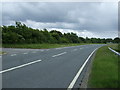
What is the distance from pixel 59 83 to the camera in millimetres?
7930

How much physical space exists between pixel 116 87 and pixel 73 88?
5.02 ft

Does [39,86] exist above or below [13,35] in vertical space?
below

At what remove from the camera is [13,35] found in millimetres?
49469

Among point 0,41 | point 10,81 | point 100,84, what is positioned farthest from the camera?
point 0,41

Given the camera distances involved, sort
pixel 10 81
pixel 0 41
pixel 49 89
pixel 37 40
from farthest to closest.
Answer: pixel 37 40 < pixel 0 41 < pixel 10 81 < pixel 49 89

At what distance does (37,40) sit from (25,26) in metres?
5.71

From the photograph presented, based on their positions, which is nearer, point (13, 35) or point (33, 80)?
point (33, 80)

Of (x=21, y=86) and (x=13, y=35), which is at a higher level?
(x=13, y=35)

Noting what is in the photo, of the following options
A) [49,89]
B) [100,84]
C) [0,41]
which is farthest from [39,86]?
[0,41]

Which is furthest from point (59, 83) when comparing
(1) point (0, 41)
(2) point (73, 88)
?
(1) point (0, 41)

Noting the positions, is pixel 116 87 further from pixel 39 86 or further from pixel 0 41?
pixel 0 41

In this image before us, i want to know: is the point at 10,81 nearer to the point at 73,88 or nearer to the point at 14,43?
the point at 73,88

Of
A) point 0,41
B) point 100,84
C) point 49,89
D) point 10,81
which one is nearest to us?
Result: point 49,89

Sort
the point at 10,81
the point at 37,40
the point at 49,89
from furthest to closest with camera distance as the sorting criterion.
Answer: the point at 37,40
the point at 10,81
the point at 49,89
